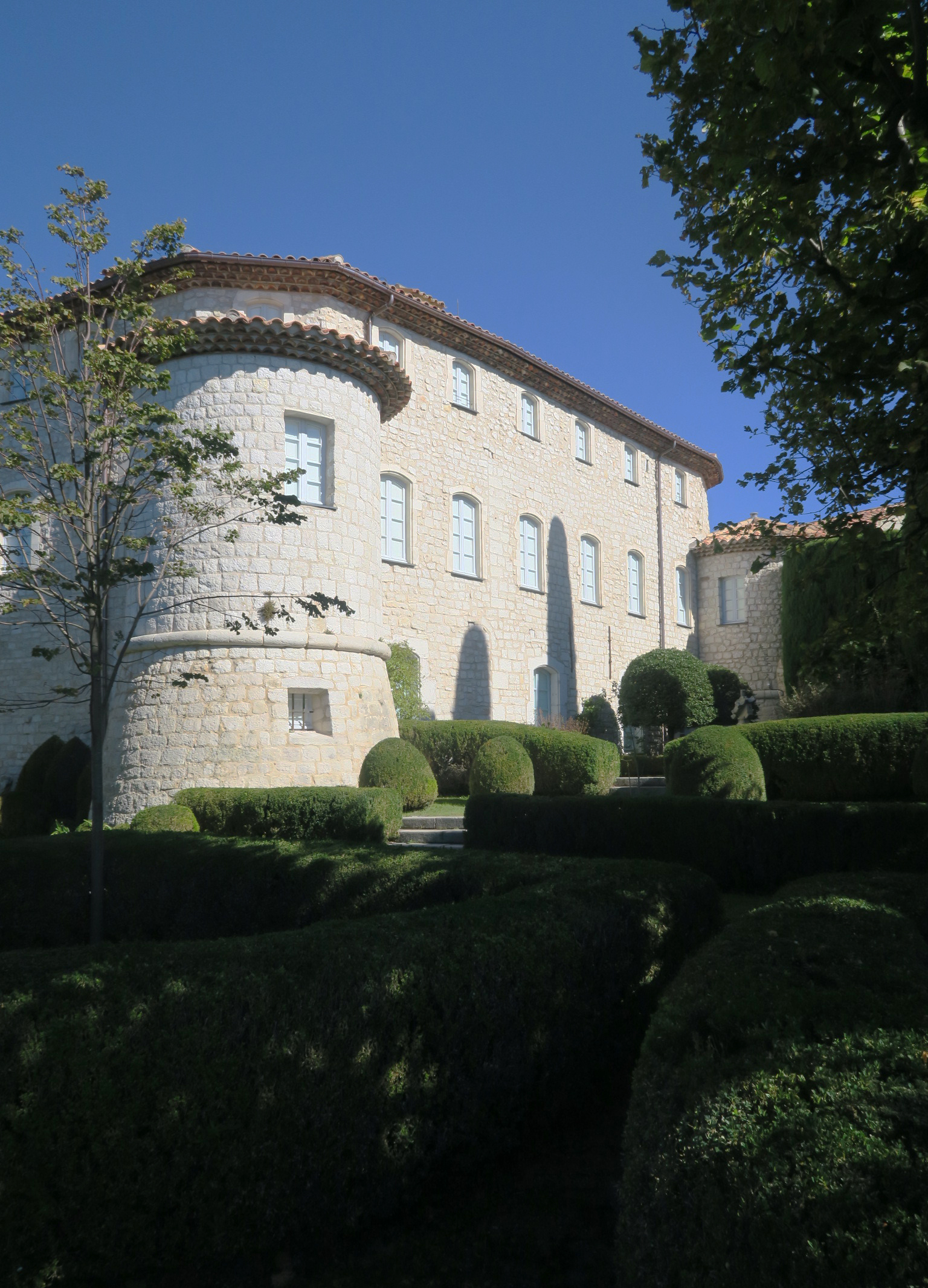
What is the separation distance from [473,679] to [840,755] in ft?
26.8

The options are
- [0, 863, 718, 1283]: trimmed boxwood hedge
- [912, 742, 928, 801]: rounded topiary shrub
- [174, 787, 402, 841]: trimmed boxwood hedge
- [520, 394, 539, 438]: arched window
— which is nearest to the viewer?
[0, 863, 718, 1283]: trimmed boxwood hedge

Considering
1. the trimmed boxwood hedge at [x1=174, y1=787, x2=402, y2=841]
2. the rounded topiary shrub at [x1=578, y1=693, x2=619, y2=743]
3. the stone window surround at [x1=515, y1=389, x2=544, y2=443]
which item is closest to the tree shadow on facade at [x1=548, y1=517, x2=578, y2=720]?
the rounded topiary shrub at [x1=578, y1=693, x2=619, y2=743]

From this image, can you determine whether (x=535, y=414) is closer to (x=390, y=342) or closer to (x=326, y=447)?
(x=390, y=342)

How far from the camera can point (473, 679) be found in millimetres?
17078

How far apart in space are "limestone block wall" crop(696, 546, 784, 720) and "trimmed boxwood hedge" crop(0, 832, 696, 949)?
62.5 ft

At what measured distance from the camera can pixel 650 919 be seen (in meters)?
4.06

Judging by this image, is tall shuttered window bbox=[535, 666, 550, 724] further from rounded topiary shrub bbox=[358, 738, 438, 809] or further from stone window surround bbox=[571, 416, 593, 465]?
rounded topiary shrub bbox=[358, 738, 438, 809]

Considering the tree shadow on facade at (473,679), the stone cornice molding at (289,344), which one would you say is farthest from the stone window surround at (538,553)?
the stone cornice molding at (289,344)

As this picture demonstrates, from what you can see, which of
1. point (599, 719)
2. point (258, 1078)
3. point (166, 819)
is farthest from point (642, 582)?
point (258, 1078)

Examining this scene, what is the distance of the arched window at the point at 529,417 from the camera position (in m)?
19.6

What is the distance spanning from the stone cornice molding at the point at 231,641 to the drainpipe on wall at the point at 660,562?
525 inches

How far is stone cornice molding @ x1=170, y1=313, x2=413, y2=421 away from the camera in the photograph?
11797 millimetres

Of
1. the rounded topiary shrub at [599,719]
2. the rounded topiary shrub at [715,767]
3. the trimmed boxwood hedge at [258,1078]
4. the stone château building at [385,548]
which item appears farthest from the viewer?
the rounded topiary shrub at [599,719]

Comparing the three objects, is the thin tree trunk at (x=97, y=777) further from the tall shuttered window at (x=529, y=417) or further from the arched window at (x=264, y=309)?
the tall shuttered window at (x=529, y=417)
